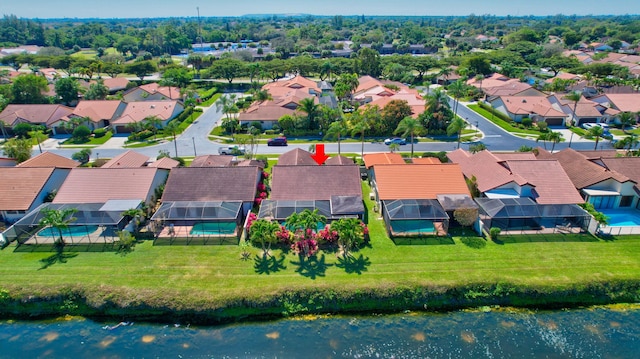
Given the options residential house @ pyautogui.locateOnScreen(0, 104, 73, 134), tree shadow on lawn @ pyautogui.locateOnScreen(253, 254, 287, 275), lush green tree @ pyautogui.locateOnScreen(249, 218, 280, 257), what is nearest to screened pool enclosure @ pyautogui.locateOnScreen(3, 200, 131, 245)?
lush green tree @ pyautogui.locateOnScreen(249, 218, 280, 257)

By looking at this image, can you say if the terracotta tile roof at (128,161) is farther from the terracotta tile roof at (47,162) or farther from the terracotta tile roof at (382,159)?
the terracotta tile roof at (382,159)

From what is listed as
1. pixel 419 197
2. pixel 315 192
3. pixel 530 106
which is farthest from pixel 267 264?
pixel 530 106

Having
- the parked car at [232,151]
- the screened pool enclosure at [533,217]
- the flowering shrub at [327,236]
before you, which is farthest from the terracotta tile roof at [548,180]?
Result: the parked car at [232,151]

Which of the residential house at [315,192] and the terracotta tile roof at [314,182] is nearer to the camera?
the residential house at [315,192]

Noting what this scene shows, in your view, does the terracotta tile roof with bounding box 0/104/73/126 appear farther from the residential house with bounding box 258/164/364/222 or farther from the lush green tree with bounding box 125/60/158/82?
the residential house with bounding box 258/164/364/222

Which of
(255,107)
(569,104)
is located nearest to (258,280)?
(255,107)

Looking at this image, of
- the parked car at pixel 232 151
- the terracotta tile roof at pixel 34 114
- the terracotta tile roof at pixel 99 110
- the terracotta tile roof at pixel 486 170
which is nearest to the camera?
the terracotta tile roof at pixel 486 170
